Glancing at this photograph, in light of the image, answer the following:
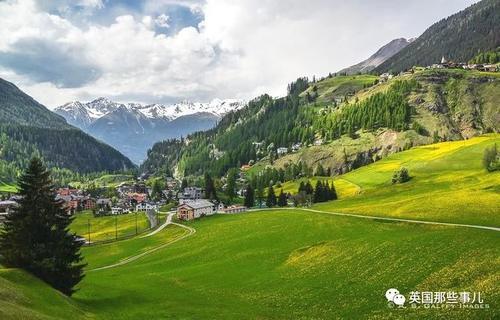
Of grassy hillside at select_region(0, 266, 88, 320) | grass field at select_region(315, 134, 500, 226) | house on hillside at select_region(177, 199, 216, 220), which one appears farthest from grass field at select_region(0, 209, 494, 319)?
house on hillside at select_region(177, 199, 216, 220)

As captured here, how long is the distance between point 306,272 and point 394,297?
18.3 m

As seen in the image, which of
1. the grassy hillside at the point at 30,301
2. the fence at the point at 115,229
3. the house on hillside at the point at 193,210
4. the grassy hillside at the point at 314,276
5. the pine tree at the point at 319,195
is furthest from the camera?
the house on hillside at the point at 193,210

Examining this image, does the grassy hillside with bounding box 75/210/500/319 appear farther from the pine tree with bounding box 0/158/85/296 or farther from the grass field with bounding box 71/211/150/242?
the grass field with bounding box 71/211/150/242

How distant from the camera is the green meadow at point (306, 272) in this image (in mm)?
40812

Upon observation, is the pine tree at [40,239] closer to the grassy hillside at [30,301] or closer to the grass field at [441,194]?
the grassy hillside at [30,301]

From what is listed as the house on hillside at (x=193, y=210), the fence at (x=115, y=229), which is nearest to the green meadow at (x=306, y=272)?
the fence at (x=115, y=229)

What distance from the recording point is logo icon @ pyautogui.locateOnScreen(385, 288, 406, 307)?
39550mm

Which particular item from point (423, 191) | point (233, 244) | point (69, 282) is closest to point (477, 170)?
point (423, 191)

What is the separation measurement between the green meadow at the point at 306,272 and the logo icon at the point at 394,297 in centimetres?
62

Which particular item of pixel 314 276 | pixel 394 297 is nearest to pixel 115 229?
pixel 314 276

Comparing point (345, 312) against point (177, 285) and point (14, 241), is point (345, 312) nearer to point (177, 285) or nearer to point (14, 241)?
point (177, 285)

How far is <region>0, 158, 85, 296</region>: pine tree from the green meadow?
2537mm

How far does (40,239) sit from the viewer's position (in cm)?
5044

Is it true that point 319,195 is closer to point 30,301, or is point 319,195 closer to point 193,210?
point 193,210
